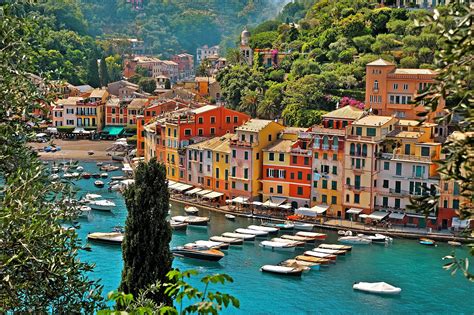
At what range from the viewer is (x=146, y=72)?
76938 millimetres

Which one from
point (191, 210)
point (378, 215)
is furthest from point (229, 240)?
point (378, 215)

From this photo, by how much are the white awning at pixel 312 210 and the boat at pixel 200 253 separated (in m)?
5.28

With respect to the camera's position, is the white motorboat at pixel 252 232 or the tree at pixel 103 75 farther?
the tree at pixel 103 75

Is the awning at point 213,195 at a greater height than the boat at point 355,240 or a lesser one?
greater

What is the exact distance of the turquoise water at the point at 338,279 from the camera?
21.4 m

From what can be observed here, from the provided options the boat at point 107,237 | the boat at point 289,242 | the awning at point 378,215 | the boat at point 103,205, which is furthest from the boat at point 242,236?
the boat at point 103,205

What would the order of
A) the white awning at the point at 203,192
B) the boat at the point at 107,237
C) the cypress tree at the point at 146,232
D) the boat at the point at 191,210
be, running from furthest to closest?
the white awning at the point at 203,192 < the boat at the point at 191,210 < the boat at the point at 107,237 < the cypress tree at the point at 146,232

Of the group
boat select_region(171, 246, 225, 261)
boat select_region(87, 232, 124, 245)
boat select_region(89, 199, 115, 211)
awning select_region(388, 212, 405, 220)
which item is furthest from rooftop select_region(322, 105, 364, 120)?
boat select_region(87, 232, 124, 245)

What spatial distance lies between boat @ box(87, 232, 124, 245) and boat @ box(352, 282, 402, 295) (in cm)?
827

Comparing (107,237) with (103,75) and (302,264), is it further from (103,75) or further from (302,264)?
(103,75)

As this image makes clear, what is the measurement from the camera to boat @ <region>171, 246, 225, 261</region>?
83.6 ft

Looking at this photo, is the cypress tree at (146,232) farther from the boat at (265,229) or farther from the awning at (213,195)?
the awning at (213,195)

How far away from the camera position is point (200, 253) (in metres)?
25.8

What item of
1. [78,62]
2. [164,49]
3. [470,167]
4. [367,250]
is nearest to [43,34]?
[470,167]
